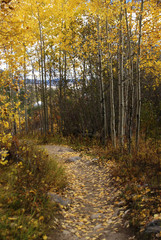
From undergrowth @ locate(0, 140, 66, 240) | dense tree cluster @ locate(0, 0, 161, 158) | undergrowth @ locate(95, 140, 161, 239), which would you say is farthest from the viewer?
dense tree cluster @ locate(0, 0, 161, 158)

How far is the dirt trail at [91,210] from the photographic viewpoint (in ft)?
11.1

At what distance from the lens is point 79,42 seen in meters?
9.89

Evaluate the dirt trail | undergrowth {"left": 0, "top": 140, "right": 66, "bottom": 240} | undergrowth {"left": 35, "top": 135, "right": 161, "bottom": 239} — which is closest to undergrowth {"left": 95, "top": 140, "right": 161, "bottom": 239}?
undergrowth {"left": 35, "top": 135, "right": 161, "bottom": 239}

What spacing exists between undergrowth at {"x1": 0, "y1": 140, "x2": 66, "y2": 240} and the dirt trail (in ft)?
1.03

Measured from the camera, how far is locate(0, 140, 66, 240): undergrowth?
289 cm

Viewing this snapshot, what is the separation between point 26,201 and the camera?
362 cm

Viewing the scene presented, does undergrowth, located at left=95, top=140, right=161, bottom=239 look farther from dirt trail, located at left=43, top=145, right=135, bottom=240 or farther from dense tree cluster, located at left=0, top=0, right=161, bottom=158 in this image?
dense tree cluster, located at left=0, top=0, right=161, bottom=158

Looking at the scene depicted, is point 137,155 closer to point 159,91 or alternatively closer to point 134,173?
point 134,173

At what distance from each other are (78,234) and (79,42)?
860cm

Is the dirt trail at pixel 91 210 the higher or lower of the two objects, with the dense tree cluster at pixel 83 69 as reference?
lower

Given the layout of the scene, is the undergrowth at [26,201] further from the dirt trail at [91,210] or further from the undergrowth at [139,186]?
the undergrowth at [139,186]

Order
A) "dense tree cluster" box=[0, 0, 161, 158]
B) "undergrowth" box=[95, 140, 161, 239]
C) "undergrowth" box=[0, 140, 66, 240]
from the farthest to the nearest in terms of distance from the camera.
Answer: "dense tree cluster" box=[0, 0, 161, 158] → "undergrowth" box=[95, 140, 161, 239] → "undergrowth" box=[0, 140, 66, 240]

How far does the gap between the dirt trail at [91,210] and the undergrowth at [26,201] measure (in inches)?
12.4

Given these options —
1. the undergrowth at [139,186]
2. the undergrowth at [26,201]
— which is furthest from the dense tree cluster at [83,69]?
the undergrowth at [26,201]
